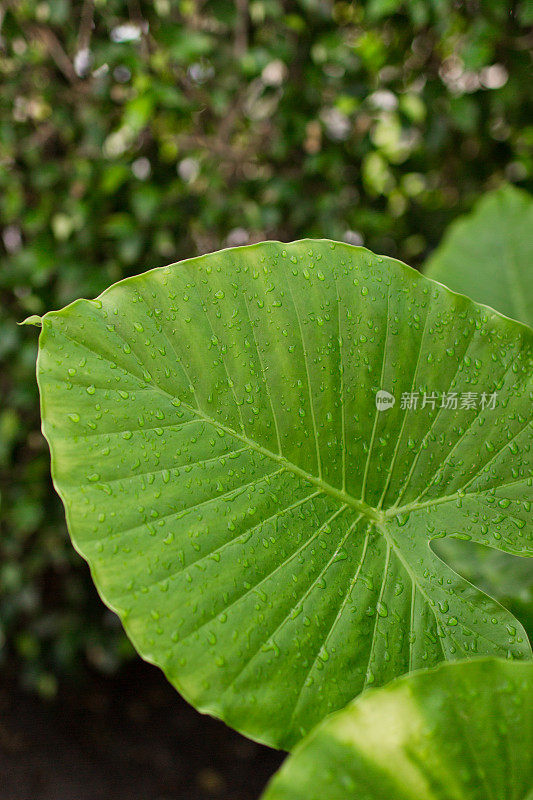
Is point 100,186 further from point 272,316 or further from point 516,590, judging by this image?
point 516,590

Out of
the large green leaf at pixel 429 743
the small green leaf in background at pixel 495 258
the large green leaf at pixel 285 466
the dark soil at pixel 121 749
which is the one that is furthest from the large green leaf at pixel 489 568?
the dark soil at pixel 121 749

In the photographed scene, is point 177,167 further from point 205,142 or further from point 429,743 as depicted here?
point 429,743

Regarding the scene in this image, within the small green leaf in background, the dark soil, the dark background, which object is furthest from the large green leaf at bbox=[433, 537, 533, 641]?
the dark soil

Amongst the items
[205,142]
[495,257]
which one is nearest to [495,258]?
[495,257]

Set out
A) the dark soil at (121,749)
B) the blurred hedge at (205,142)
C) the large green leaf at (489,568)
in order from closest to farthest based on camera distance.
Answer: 1. the large green leaf at (489,568)
2. the blurred hedge at (205,142)
3. the dark soil at (121,749)

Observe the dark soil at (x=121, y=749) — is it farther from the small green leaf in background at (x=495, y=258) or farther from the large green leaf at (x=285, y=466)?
the large green leaf at (x=285, y=466)

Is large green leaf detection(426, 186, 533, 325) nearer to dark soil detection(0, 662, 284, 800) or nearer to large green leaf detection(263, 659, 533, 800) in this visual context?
large green leaf detection(263, 659, 533, 800)
